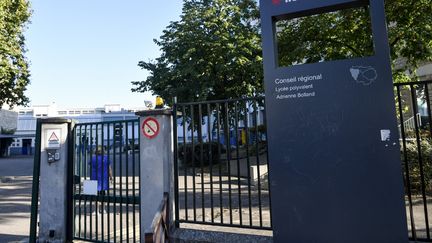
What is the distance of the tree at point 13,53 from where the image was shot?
17859mm

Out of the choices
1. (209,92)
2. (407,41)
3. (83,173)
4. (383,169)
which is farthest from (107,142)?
(209,92)

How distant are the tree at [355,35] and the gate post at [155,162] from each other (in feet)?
21.2

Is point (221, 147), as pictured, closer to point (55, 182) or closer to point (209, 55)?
point (55, 182)

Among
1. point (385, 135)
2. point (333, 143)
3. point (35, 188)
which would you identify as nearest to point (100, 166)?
point (35, 188)

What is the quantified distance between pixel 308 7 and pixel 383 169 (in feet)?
6.33

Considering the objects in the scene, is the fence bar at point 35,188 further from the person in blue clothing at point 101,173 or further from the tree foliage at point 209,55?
the tree foliage at point 209,55

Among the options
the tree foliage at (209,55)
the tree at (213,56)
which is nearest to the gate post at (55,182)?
the tree foliage at (209,55)

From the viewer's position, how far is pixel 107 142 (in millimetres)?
6172

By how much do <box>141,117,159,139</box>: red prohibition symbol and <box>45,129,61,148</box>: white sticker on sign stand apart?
1909mm

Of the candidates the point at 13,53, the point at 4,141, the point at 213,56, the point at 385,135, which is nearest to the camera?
the point at 385,135

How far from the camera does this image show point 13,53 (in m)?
18.4

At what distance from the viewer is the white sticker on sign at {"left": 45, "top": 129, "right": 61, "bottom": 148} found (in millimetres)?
6359

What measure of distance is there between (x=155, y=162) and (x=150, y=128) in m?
0.52

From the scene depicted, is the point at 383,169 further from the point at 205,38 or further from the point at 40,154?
the point at 205,38
